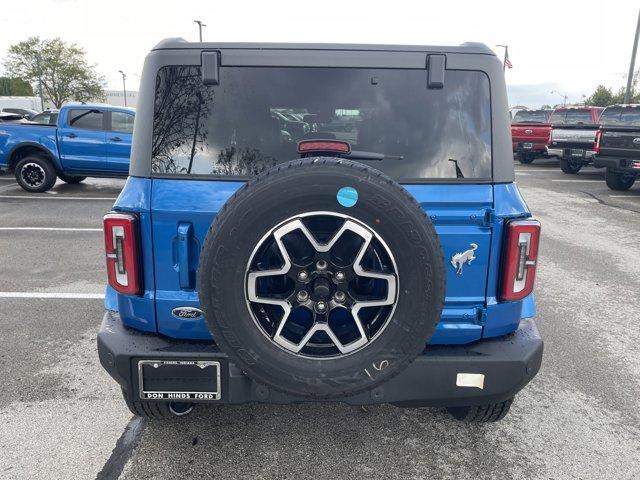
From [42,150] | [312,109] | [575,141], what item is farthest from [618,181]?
[42,150]

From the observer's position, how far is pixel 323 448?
2643 mm

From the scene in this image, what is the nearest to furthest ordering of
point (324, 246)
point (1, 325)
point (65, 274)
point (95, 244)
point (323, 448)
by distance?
point (324, 246)
point (323, 448)
point (1, 325)
point (65, 274)
point (95, 244)

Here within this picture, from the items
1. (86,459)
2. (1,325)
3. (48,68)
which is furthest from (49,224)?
(48,68)

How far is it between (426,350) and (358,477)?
713 millimetres

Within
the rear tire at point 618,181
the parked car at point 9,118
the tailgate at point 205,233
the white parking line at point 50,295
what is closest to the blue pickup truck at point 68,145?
the parked car at point 9,118

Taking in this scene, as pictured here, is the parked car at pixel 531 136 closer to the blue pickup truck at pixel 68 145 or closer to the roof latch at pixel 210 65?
the blue pickup truck at pixel 68 145

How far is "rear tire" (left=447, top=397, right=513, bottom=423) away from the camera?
8.84 ft

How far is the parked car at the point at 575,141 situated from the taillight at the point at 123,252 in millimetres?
14469

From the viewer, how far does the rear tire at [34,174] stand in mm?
10492

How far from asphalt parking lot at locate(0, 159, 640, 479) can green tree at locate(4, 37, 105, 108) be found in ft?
181

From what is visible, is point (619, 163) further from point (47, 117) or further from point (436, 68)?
point (47, 117)

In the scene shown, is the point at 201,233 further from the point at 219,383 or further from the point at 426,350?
the point at 426,350

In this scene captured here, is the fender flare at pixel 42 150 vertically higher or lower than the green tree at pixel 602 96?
lower

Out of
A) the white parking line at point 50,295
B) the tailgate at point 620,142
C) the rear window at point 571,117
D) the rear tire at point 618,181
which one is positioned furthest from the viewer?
the rear window at point 571,117
